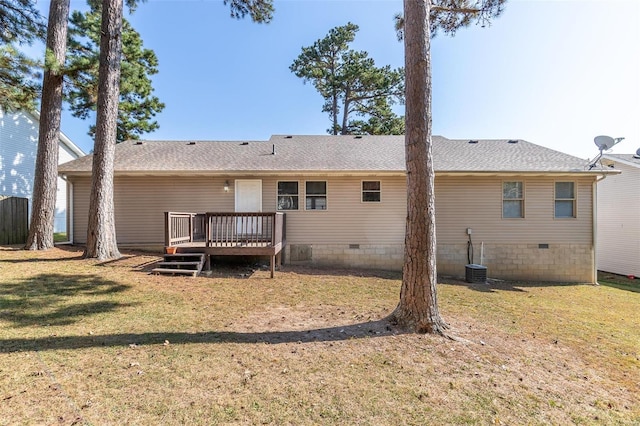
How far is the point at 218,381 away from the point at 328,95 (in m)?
21.0

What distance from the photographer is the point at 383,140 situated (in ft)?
39.2

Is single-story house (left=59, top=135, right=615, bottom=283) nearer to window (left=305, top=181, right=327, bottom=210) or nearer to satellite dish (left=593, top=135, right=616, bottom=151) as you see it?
window (left=305, top=181, right=327, bottom=210)

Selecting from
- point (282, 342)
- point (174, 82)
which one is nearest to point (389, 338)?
point (282, 342)

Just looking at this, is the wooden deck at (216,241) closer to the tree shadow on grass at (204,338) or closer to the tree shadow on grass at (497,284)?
the tree shadow on grass at (204,338)

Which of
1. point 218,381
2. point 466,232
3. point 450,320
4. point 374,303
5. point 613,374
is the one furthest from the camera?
point 466,232

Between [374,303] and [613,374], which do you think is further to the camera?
[374,303]

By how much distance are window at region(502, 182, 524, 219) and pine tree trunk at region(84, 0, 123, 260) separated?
11.9 m

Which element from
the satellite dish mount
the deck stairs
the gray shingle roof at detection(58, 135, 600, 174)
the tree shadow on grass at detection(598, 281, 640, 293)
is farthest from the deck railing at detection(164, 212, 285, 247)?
the tree shadow on grass at detection(598, 281, 640, 293)

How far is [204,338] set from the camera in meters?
3.72

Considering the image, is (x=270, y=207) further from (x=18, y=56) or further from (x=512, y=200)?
(x=18, y=56)

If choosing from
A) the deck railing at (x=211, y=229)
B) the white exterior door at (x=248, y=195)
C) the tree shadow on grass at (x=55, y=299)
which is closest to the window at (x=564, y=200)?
the deck railing at (x=211, y=229)

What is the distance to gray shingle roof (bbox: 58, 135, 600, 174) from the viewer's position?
914 cm

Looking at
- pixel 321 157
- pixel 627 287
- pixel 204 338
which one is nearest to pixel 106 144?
pixel 321 157

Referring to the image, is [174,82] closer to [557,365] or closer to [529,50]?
[529,50]
